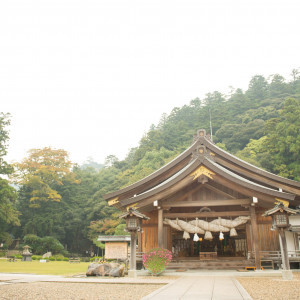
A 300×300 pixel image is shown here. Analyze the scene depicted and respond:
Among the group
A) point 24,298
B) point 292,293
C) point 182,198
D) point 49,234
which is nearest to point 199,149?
point 182,198

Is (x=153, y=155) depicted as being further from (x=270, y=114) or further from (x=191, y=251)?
(x=191, y=251)

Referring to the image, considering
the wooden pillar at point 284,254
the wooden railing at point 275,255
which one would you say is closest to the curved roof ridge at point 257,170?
the wooden railing at point 275,255

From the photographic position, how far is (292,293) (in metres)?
7.56

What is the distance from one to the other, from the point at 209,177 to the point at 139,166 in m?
39.6

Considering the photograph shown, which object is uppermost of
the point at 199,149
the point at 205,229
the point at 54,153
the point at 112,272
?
the point at 54,153

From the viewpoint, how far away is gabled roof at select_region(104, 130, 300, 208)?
1380cm

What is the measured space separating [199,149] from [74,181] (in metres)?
44.4

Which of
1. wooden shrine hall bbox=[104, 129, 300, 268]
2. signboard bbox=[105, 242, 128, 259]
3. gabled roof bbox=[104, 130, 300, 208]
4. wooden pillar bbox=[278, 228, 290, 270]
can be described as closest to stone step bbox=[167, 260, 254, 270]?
wooden shrine hall bbox=[104, 129, 300, 268]

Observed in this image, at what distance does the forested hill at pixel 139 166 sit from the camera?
3891 centimetres

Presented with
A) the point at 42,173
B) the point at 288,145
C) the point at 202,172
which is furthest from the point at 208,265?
the point at 42,173

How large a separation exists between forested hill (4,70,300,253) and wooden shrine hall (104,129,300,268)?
2004 cm

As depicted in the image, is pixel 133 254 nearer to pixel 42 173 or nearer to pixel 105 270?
pixel 105 270

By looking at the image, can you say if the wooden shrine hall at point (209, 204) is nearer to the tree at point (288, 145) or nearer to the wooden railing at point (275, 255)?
the wooden railing at point (275, 255)

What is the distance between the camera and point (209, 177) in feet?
47.2
